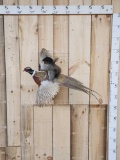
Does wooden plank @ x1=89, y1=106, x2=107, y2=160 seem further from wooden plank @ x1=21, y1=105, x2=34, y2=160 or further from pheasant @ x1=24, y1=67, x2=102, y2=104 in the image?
wooden plank @ x1=21, y1=105, x2=34, y2=160

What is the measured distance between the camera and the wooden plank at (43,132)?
139cm

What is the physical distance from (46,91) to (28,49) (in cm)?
22

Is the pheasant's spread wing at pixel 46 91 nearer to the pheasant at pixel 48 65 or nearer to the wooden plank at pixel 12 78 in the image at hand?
the pheasant at pixel 48 65

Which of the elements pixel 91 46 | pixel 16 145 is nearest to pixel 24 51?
pixel 91 46

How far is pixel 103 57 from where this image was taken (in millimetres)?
1346

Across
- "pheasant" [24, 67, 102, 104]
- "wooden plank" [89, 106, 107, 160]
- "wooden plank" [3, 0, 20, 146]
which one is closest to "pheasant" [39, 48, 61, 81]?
"pheasant" [24, 67, 102, 104]

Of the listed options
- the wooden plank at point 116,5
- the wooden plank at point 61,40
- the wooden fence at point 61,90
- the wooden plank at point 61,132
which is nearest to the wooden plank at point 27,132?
the wooden fence at point 61,90

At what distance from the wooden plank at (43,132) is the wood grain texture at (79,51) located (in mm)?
138

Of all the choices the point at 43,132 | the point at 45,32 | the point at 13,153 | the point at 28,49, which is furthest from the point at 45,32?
the point at 13,153

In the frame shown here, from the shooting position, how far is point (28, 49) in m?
1.33

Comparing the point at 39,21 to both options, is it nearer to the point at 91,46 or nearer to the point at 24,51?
the point at 24,51

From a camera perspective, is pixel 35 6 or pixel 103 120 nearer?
pixel 35 6

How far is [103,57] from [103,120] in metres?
0.31

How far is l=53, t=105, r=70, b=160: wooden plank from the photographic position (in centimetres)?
138
